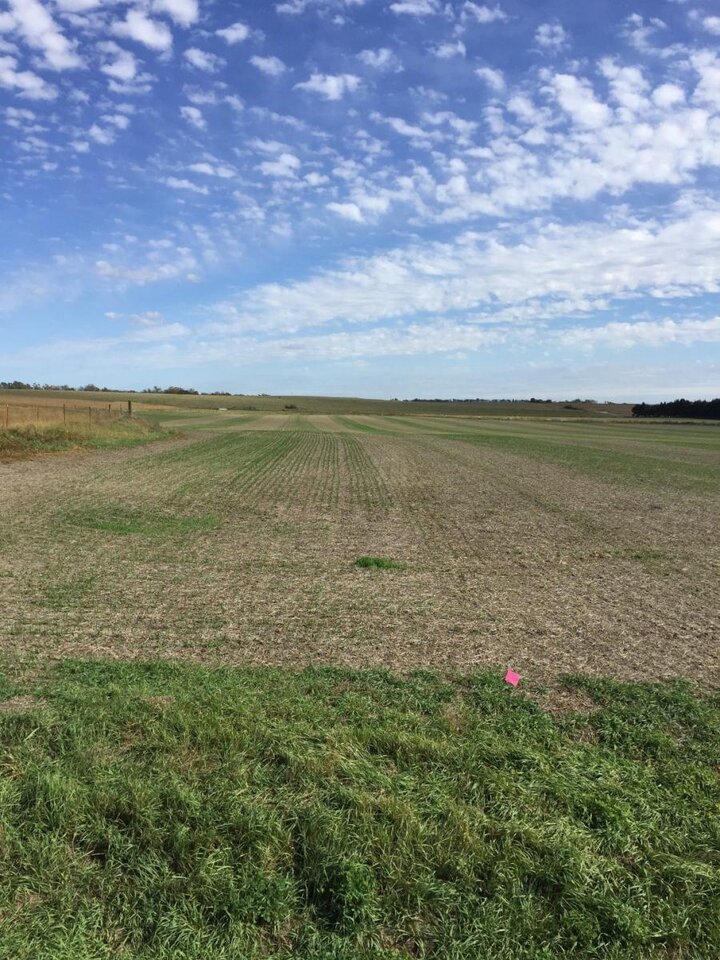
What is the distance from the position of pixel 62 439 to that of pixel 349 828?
29.6 metres

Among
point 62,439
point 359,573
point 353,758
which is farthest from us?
point 62,439

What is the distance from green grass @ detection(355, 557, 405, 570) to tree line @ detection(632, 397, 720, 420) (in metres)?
126

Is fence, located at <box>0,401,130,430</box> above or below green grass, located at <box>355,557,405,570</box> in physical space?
above

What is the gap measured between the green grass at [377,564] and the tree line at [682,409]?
126116 millimetres

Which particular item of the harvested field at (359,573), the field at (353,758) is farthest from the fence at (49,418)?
the field at (353,758)

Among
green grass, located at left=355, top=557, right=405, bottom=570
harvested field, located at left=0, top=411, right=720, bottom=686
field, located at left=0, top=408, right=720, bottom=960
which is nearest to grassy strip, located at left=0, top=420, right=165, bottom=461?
harvested field, located at left=0, top=411, right=720, bottom=686

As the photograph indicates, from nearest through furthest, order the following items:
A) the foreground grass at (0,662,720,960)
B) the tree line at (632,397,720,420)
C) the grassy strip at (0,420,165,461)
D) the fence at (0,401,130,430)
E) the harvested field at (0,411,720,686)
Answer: the foreground grass at (0,662,720,960) < the harvested field at (0,411,720,686) < the grassy strip at (0,420,165,461) < the fence at (0,401,130,430) < the tree line at (632,397,720,420)

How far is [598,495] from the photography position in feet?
66.9

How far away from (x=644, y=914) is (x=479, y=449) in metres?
38.4

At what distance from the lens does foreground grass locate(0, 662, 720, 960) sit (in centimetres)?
296

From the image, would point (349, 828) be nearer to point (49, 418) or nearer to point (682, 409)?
point (49, 418)

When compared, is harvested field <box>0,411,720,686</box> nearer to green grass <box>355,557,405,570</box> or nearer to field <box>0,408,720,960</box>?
field <box>0,408,720,960</box>

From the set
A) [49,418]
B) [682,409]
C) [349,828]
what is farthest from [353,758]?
[682,409]

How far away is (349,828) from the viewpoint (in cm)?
353
